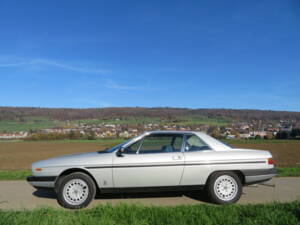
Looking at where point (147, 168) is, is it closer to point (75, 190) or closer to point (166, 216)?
point (166, 216)

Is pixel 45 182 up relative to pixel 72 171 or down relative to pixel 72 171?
down

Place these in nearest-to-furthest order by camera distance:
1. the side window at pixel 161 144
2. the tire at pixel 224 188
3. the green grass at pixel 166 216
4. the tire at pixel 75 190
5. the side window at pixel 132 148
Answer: the green grass at pixel 166 216, the tire at pixel 75 190, the tire at pixel 224 188, the side window at pixel 132 148, the side window at pixel 161 144

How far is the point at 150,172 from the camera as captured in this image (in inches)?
200

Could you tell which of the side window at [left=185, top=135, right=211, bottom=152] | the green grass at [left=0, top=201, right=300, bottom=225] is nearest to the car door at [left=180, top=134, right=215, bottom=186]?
the side window at [left=185, top=135, right=211, bottom=152]

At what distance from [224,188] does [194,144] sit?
1.02m

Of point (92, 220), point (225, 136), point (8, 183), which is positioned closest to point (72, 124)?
point (225, 136)

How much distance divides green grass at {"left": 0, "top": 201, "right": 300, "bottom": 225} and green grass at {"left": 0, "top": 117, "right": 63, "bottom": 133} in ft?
212

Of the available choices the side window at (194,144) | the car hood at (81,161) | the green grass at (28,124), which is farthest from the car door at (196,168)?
the green grass at (28,124)

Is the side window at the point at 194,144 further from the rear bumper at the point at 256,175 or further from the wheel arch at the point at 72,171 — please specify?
the wheel arch at the point at 72,171

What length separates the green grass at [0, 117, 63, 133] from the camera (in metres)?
64.0

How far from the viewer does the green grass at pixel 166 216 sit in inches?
149

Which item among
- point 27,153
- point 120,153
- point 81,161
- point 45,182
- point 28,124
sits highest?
point 120,153

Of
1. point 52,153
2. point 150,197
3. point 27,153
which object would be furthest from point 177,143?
point 27,153

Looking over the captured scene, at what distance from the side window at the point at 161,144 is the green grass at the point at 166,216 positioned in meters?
1.21
